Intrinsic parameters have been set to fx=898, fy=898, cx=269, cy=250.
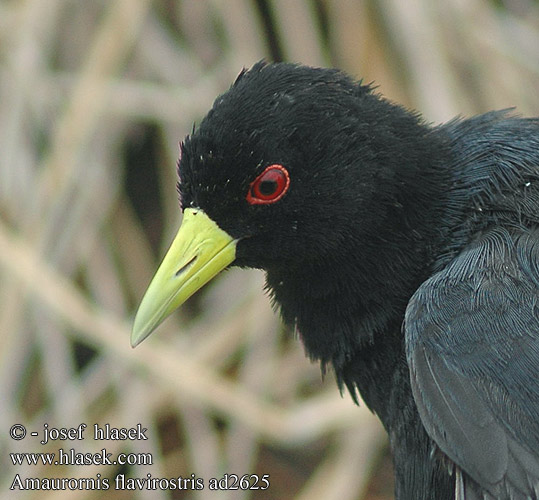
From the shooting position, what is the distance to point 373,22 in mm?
3941

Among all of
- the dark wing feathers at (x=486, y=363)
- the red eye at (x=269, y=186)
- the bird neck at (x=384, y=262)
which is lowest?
the dark wing feathers at (x=486, y=363)

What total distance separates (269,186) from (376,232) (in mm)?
287

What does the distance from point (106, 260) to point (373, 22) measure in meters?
1.56

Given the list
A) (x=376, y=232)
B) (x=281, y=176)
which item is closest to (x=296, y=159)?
(x=281, y=176)

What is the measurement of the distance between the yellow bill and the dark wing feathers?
484 mm

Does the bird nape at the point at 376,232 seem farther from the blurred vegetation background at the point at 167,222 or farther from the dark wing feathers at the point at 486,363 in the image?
the blurred vegetation background at the point at 167,222

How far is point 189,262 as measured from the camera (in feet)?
7.16

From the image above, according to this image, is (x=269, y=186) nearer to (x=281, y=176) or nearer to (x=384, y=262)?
(x=281, y=176)

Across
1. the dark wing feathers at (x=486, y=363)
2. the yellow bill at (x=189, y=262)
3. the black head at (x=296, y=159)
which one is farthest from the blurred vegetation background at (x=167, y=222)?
the dark wing feathers at (x=486, y=363)

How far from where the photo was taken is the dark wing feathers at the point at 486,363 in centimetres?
185

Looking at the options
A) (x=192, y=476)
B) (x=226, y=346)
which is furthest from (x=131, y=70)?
(x=192, y=476)

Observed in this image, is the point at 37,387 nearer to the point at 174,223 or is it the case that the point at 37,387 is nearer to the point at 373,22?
the point at 174,223

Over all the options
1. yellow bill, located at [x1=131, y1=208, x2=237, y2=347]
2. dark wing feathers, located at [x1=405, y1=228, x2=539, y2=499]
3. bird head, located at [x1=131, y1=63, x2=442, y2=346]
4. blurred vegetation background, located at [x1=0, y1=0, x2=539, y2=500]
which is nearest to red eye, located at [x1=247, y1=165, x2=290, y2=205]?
bird head, located at [x1=131, y1=63, x2=442, y2=346]

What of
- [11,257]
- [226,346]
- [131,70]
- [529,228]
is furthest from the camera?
[131,70]
